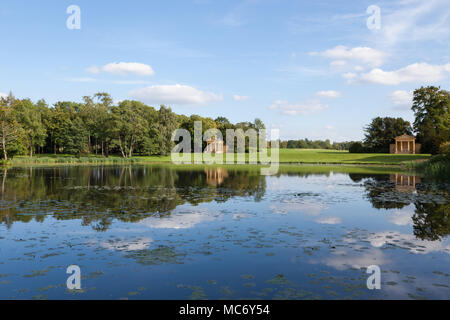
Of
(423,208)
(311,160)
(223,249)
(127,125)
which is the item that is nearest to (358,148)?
(311,160)

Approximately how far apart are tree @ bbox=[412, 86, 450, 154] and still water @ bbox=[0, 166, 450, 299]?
67.5m

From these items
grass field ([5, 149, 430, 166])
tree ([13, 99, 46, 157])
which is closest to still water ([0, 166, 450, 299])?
grass field ([5, 149, 430, 166])

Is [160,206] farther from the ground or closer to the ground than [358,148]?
closer to the ground

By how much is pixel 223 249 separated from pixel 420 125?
85.0 m

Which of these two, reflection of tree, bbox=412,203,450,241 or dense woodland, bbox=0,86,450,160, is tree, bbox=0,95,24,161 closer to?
dense woodland, bbox=0,86,450,160

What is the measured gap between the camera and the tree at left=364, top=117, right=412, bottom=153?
84.3 m

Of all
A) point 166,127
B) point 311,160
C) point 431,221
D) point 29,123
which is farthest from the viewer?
point 166,127

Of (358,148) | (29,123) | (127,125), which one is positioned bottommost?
(358,148)

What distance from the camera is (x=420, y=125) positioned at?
79000mm

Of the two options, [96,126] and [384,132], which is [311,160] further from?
[96,126]

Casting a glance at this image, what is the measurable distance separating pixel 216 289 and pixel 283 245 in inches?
139

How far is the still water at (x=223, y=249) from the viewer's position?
6.38 meters

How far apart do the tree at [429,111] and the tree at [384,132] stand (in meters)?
4.07
